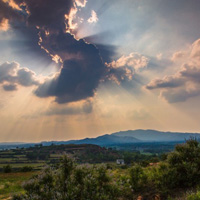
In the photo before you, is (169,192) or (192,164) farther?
(192,164)

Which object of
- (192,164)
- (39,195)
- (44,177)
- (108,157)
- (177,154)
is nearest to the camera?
(39,195)

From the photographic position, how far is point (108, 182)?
1058 cm

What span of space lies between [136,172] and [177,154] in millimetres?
3582

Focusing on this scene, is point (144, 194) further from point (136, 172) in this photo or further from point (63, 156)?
point (63, 156)

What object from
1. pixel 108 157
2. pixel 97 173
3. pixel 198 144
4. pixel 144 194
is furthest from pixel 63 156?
pixel 108 157

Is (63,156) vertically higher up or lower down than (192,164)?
higher up

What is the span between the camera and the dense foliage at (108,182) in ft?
30.7

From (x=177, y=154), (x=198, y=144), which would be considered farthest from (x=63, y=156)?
(x=198, y=144)

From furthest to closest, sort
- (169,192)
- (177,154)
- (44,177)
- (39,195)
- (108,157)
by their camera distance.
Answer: (108,157)
(177,154)
(169,192)
(44,177)
(39,195)

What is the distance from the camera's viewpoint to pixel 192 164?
41.8 ft

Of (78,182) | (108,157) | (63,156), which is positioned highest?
(63,156)

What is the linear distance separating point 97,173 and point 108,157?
185318mm

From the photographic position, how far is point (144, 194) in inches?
500

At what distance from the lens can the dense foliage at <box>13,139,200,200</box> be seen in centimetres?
934
